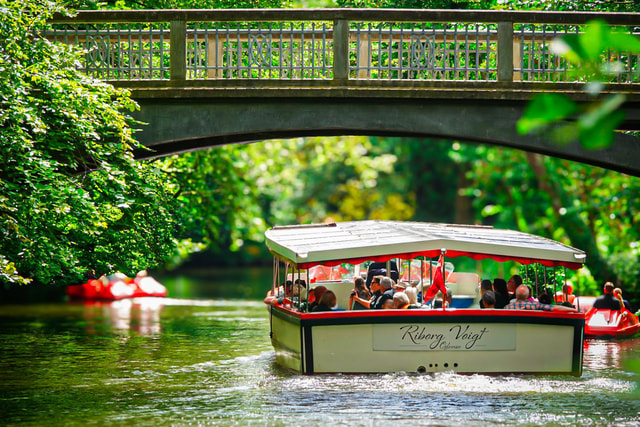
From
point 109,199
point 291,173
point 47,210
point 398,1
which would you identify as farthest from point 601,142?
point 291,173

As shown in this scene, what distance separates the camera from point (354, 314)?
38.7 ft

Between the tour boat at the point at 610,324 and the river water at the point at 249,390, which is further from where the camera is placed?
the tour boat at the point at 610,324

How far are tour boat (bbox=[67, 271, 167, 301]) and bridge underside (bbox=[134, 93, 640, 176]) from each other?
55.1 feet

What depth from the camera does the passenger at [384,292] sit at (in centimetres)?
1256

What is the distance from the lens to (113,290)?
30.3 meters

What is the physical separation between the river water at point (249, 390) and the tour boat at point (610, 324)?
0.41m

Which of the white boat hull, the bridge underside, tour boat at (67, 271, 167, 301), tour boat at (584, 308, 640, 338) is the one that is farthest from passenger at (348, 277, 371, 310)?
tour boat at (67, 271, 167, 301)

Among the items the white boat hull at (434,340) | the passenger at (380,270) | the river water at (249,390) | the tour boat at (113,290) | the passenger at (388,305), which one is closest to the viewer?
the river water at (249,390)

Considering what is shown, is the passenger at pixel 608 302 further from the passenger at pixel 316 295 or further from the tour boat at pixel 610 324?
the passenger at pixel 316 295

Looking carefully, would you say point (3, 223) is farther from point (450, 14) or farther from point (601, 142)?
point (601, 142)

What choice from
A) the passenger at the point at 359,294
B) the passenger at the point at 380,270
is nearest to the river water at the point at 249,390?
the passenger at the point at 359,294

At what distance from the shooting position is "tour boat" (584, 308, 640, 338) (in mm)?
18328

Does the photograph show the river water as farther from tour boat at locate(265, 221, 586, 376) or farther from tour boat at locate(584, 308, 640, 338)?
tour boat at locate(584, 308, 640, 338)

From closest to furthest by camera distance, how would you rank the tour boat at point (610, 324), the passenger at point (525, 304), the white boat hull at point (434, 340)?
the white boat hull at point (434, 340), the passenger at point (525, 304), the tour boat at point (610, 324)
